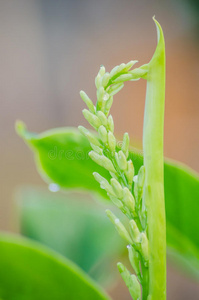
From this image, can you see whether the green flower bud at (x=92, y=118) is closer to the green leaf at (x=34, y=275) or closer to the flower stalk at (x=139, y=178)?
the flower stalk at (x=139, y=178)

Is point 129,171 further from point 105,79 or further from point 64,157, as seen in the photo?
point 64,157

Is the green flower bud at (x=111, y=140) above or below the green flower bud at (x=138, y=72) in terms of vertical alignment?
below

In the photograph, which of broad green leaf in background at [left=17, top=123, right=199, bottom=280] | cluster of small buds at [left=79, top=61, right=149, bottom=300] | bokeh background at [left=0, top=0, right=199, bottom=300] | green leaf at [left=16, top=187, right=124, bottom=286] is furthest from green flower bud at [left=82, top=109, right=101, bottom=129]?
bokeh background at [left=0, top=0, right=199, bottom=300]

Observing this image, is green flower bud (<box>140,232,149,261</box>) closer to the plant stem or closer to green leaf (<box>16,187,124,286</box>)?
the plant stem

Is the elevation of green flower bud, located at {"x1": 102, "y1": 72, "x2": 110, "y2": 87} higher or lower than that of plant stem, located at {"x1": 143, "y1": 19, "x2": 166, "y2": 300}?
higher

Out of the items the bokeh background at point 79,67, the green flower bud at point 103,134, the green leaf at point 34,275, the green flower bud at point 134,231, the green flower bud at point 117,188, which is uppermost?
the bokeh background at point 79,67

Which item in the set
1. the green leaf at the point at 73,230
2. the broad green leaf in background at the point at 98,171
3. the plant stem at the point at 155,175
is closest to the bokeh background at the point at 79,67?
the green leaf at the point at 73,230

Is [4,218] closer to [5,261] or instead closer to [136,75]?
[5,261]
